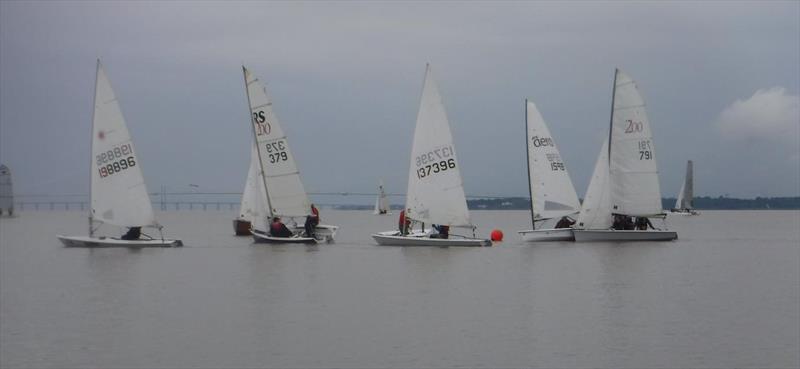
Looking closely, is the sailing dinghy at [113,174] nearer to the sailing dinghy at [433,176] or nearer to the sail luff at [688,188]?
the sailing dinghy at [433,176]

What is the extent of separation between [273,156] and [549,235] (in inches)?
494

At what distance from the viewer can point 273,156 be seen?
153ft

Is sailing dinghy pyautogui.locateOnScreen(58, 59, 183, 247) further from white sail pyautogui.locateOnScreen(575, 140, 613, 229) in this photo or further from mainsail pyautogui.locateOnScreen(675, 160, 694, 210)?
mainsail pyautogui.locateOnScreen(675, 160, 694, 210)

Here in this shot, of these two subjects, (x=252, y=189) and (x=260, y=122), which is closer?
(x=260, y=122)

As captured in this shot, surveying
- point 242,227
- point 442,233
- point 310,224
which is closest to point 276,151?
point 310,224

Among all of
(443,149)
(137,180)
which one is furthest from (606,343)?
(137,180)

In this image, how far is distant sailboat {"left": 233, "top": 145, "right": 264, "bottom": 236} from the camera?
A: 48.2 m

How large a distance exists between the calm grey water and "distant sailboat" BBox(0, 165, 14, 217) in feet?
357

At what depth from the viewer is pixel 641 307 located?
27.1 metres

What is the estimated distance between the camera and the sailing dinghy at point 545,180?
49844 mm

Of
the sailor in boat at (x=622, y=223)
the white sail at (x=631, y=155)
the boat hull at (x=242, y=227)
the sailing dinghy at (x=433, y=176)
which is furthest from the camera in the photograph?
the boat hull at (x=242, y=227)

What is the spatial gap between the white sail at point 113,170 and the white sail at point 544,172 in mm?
16220

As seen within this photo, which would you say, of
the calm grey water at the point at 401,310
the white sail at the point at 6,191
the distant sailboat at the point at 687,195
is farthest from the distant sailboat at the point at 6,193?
the calm grey water at the point at 401,310

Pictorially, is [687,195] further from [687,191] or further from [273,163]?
[273,163]
